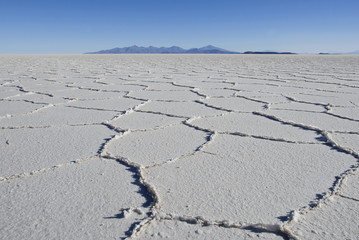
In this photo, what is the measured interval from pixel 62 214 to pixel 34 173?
11.5 inches

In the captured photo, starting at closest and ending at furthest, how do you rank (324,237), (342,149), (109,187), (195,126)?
(324,237) → (109,187) → (342,149) → (195,126)

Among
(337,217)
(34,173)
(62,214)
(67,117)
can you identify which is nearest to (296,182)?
(337,217)

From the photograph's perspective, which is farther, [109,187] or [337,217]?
[109,187]

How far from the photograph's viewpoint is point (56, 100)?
2418mm

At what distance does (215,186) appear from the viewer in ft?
3.17

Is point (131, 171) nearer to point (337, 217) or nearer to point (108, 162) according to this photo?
point (108, 162)

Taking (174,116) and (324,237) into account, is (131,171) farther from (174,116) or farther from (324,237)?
(174,116)

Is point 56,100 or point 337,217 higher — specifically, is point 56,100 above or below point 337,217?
below

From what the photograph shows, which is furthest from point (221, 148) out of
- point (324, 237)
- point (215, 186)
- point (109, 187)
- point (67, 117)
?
point (67, 117)

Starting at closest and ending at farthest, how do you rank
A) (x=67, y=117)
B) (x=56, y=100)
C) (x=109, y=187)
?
(x=109, y=187) < (x=67, y=117) < (x=56, y=100)

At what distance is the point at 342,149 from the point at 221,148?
423 mm

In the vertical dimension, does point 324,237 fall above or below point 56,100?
above

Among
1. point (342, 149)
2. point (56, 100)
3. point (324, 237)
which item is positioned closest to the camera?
point (324, 237)

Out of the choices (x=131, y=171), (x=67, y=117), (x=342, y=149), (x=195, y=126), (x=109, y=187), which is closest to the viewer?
(x=109, y=187)
